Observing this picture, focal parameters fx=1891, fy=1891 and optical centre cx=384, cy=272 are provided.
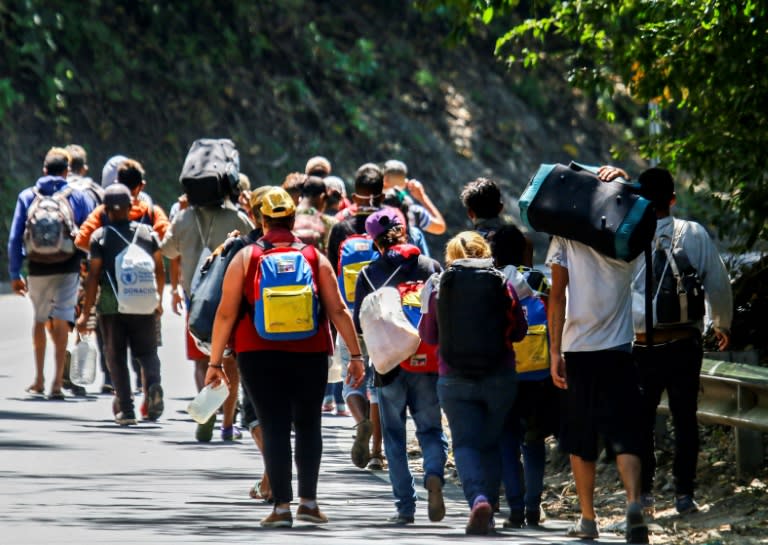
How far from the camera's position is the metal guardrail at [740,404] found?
10.6 m

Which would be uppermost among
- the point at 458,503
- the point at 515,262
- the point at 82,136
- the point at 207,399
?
the point at 82,136

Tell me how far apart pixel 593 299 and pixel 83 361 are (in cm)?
724

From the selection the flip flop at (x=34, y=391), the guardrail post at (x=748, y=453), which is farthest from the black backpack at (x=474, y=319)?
the flip flop at (x=34, y=391)

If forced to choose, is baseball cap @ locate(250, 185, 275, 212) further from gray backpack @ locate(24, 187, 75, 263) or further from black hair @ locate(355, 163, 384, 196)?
gray backpack @ locate(24, 187, 75, 263)

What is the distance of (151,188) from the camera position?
3462cm

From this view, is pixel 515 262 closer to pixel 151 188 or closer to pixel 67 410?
pixel 67 410

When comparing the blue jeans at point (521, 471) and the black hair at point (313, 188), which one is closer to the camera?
the blue jeans at point (521, 471)

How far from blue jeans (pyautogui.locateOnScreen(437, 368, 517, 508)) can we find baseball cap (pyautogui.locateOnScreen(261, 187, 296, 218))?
48.4 inches

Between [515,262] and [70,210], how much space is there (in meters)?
6.92

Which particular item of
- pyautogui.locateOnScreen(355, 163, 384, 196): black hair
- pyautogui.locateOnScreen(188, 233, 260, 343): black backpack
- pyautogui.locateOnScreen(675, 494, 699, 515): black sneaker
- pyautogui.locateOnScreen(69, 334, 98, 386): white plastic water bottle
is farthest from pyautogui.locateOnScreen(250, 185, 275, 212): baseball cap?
pyautogui.locateOnScreen(69, 334, 98, 386): white plastic water bottle

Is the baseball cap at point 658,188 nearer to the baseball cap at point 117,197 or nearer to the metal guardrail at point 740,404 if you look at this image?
the metal guardrail at point 740,404

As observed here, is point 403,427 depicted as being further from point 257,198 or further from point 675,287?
point 675,287

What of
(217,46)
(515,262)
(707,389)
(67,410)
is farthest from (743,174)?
(217,46)

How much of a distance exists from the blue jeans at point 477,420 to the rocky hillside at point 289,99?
75.2ft
